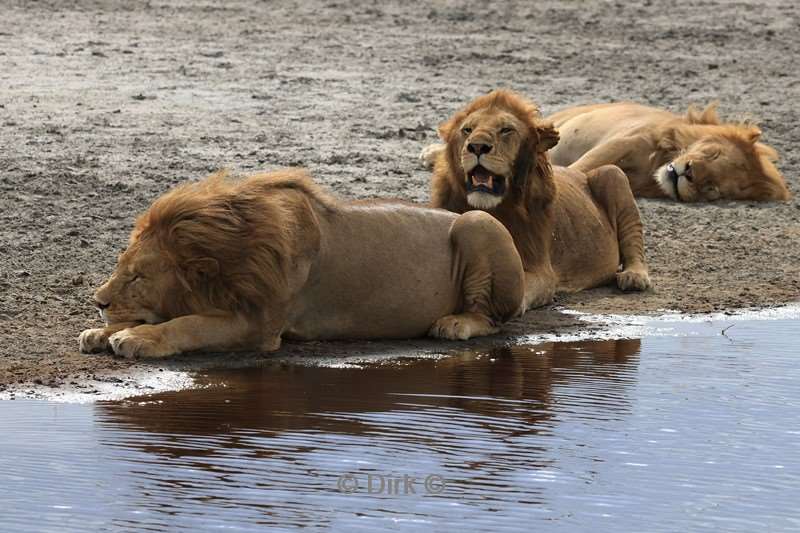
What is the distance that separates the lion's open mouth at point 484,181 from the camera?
848cm

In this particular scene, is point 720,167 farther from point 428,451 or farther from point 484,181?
point 428,451

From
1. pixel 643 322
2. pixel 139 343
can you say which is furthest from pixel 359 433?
pixel 643 322

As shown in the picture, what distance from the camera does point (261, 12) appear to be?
52.7 ft

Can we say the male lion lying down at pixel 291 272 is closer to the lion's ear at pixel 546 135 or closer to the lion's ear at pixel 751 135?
the lion's ear at pixel 546 135

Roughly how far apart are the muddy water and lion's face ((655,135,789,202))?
399cm

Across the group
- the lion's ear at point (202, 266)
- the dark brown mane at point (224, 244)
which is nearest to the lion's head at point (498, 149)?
the dark brown mane at point (224, 244)

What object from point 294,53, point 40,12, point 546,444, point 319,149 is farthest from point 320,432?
point 40,12

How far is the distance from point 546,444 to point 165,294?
5.80 ft

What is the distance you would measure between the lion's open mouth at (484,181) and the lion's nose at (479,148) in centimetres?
10

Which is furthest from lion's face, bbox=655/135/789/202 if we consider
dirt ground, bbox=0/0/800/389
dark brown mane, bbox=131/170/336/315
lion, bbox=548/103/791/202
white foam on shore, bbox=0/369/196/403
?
white foam on shore, bbox=0/369/196/403

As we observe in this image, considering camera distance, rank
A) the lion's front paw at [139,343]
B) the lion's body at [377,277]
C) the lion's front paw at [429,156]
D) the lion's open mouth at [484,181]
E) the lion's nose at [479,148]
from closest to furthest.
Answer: the lion's front paw at [139,343] → the lion's body at [377,277] → the lion's nose at [479,148] → the lion's open mouth at [484,181] → the lion's front paw at [429,156]

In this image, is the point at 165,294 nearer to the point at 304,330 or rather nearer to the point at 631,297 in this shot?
the point at 304,330

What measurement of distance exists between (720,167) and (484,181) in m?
3.58

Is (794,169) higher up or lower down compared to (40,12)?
lower down
